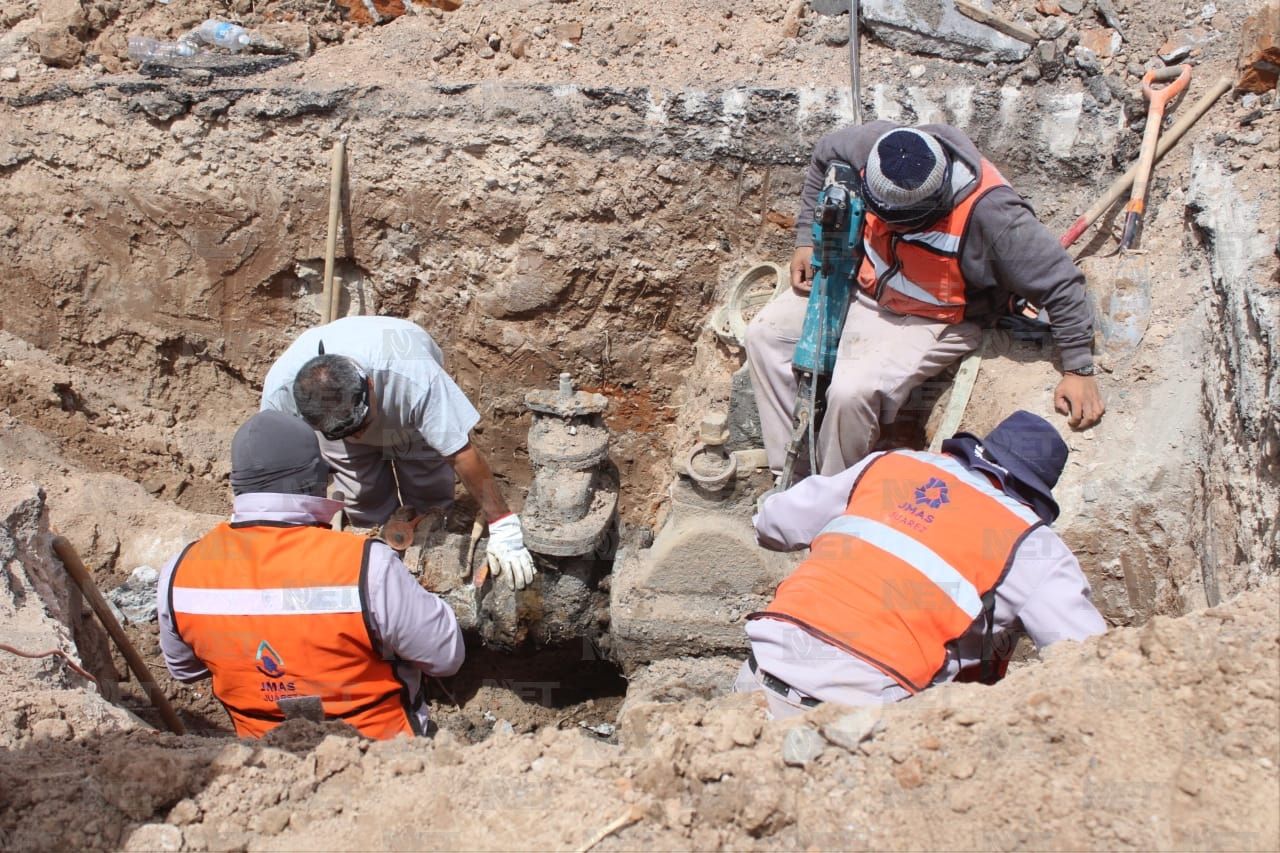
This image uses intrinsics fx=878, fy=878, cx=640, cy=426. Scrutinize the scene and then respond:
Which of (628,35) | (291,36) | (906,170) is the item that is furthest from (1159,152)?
(291,36)

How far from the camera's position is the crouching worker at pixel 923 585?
2020 millimetres

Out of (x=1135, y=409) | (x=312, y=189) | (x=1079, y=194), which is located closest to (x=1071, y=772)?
(x=1135, y=409)

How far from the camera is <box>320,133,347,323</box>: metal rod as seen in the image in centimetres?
414

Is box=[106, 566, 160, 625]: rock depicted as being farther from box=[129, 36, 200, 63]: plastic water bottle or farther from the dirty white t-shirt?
box=[129, 36, 200, 63]: plastic water bottle

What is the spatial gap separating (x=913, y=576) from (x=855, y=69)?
2.56 m

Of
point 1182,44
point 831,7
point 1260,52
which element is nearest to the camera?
point 1260,52

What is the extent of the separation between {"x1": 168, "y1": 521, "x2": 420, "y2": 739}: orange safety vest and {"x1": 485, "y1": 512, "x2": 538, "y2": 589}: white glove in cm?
118

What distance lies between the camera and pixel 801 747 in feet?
5.53

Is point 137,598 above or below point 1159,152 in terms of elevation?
below

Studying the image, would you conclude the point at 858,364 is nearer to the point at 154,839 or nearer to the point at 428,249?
the point at 428,249

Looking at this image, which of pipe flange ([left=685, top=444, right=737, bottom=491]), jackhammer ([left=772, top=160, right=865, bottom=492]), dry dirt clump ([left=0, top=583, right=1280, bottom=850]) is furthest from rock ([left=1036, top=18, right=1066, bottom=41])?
dry dirt clump ([left=0, top=583, right=1280, bottom=850])

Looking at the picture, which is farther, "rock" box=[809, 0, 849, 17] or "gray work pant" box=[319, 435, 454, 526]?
"rock" box=[809, 0, 849, 17]

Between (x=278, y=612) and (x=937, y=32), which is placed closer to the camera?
(x=278, y=612)

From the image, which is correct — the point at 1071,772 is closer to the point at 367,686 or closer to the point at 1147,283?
the point at 367,686
